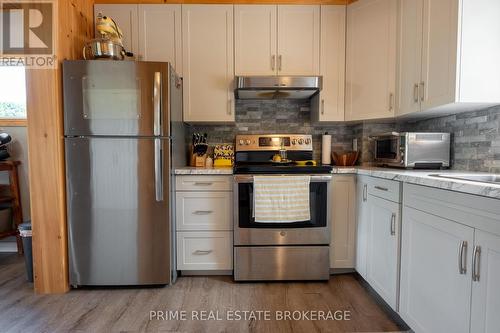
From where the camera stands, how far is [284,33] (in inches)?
89.0

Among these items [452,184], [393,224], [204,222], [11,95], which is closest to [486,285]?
[452,184]

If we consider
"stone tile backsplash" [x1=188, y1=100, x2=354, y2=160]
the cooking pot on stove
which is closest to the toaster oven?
"stone tile backsplash" [x1=188, y1=100, x2=354, y2=160]

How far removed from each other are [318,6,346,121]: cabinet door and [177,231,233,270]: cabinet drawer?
4.52 ft

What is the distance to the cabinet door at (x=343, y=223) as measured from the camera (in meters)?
2.07

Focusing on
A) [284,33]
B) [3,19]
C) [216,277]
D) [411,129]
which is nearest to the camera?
[3,19]

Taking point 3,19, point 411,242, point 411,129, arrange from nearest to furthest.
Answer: point 411,242, point 3,19, point 411,129

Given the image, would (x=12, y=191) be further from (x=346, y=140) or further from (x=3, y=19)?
(x=346, y=140)

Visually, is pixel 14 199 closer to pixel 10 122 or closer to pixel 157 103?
pixel 10 122

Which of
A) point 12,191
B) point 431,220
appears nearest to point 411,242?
point 431,220

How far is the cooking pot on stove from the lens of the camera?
187 centimetres

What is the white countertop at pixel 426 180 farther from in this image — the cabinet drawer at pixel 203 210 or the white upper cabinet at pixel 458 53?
the white upper cabinet at pixel 458 53

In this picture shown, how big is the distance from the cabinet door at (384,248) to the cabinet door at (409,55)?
29.2 inches

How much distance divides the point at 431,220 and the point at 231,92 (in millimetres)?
1747

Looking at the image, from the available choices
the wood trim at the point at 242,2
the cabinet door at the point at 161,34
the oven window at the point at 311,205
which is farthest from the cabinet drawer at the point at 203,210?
the wood trim at the point at 242,2
